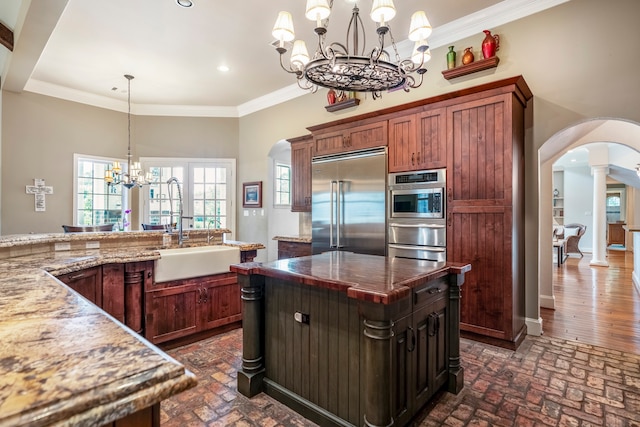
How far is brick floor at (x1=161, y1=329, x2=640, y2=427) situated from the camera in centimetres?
193

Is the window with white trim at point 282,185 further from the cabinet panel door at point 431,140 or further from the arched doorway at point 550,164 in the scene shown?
the arched doorway at point 550,164

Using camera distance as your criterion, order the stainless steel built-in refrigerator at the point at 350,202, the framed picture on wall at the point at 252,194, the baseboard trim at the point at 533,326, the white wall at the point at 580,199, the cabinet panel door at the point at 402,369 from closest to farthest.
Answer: the cabinet panel door at the point at 402,369
the baseboard trim at the point at 533,326
the stainless steel built-in refrigerator at the point at 350,202
the framed picture on wall at the point at 252,194
the white wall at the point at 580,199

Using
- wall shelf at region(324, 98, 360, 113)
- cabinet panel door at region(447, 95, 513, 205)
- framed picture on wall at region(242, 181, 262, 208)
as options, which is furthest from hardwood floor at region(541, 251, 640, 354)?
framed picture on wall at region(242, 181, 262, 208)

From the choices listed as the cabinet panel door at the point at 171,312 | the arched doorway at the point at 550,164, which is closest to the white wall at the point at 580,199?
the arched doorway at the point at 550,164

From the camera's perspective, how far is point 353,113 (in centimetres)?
457

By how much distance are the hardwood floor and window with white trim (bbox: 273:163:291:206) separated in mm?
4330

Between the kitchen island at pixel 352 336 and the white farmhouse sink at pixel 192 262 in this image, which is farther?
the white farmhouse sink at pixel 192 262

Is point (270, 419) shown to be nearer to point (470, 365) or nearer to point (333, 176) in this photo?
point (470, 365)

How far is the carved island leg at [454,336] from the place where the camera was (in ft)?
7.24

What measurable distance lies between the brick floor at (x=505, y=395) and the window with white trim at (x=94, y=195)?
4.03 metres

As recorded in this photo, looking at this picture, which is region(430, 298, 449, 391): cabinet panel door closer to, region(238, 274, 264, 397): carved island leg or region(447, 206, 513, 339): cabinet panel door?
region(447, 206, 513, 339): cabinet panel door

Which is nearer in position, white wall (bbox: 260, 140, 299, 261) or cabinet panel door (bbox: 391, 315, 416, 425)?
cabinet panel door (bbox: 391, 315, 416, 425)

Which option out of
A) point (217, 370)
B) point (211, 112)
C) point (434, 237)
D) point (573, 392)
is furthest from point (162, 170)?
point (573, 392)

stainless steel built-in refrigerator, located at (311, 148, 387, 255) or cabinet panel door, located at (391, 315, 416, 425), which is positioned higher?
stainless steel built-in refrigerator, located at (311, 148, 387, 255)
